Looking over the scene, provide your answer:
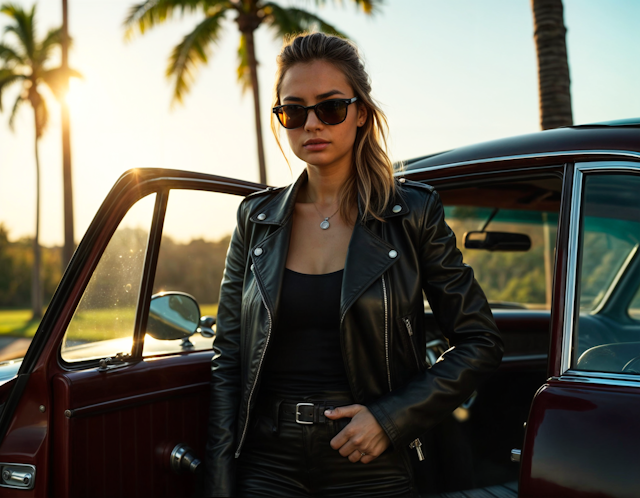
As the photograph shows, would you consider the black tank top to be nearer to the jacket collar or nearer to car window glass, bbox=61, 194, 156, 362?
the jacket collar

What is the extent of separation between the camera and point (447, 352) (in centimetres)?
182

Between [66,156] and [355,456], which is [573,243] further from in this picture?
[66,156]

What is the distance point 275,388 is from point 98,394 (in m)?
0.58

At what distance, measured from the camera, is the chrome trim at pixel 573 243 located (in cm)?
169

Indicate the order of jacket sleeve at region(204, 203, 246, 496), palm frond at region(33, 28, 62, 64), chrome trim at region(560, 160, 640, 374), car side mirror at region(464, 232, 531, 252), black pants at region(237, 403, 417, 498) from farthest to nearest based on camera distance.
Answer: palm frond at region(33, 28, 62, 64), car side mirror at region(464, 232, 531, 252), jacket sleeve at region(204, 203, 246, 496), black pants at region(237, 403, 417, 498), chrome trim at region(560, 160, 640, 374)

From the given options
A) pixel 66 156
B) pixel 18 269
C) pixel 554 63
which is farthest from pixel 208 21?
pixel 18 269

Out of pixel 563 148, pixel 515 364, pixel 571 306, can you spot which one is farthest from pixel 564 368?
pixel 515 364

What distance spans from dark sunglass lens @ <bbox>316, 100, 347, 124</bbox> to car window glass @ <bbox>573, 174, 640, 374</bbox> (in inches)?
32.0

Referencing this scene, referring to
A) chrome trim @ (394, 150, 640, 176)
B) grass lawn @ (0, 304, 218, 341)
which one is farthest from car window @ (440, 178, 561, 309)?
grass lawn @ (0, 304, 218, 341)

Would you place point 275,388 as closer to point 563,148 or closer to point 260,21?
point 563,148

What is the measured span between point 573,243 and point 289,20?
14300 millimetres

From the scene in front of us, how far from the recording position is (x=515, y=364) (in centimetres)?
332

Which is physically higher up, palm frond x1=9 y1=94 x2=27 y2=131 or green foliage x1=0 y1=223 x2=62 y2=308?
palm frond x1=9 y1=94 x2=27 y2=131

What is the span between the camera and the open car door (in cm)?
183
